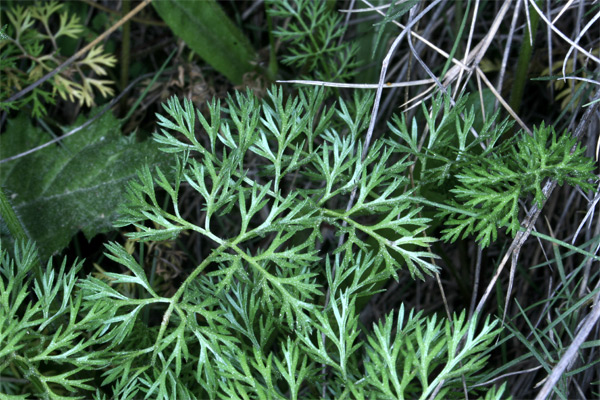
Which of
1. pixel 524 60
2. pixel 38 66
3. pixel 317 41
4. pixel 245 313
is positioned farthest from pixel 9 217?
pixel 524 60

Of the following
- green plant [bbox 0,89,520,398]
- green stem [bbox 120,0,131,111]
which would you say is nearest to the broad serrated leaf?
green stem [bbox 120,0,131,111]

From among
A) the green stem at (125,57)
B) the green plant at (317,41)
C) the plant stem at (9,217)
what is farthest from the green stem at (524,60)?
the plant stem at (9,217)

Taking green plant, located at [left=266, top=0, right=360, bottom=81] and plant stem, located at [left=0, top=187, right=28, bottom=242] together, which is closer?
plant stem, located at [left=0, top=187, right=28, bottom=242]

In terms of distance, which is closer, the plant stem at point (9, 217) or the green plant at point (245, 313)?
the green plant at point (245, 313)

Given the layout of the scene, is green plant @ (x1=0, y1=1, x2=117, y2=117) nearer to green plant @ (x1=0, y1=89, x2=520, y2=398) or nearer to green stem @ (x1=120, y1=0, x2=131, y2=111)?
green stem @ (x1=120, y1=0, x2=131, y2=111)

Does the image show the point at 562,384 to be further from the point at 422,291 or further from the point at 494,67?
the point at 494,67

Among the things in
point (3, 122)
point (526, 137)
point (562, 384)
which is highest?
point (3, 122)

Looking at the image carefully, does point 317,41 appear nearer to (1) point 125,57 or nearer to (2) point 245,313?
(1) point 125,57

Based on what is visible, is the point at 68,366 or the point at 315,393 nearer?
the point at 315,393

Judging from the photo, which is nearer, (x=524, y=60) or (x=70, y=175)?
(x=524, y=60)

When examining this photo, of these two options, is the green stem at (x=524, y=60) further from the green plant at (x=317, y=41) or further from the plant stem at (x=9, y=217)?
the plant stem at (x=9, y=217)

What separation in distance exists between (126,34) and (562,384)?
160 centimetres

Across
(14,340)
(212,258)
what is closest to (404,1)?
(212,258)

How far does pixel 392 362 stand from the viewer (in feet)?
3.68
